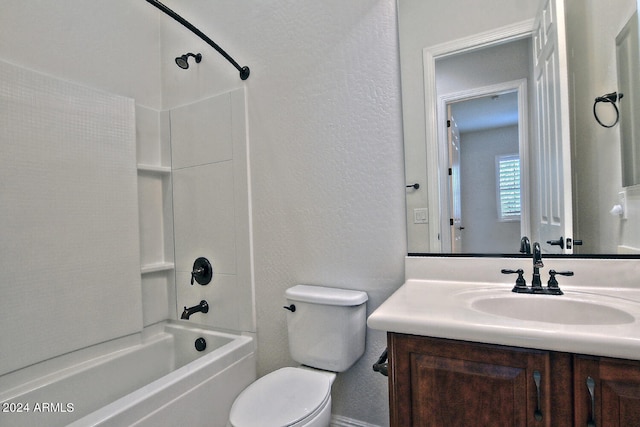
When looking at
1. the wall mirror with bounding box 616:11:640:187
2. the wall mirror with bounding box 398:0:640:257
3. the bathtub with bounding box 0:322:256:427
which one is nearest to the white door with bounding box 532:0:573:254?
the wall mirror with bounding box 398:0:640:257

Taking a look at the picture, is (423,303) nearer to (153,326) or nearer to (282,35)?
(282,35)

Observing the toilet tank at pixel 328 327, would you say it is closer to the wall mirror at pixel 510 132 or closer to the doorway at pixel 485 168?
the wall mirror at pixel 510 132

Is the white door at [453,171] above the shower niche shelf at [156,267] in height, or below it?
above

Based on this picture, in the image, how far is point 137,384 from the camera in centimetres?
175

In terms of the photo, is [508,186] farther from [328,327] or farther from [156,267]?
[156,267]

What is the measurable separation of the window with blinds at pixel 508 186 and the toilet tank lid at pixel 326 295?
0.69 m

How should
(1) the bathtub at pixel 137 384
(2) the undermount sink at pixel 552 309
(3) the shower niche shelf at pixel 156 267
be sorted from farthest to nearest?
(3) the shower niche shelf at pixel 156 267
(1) the bathtub at pixel 137 384
(2) the undermount sink at pixel 552 309

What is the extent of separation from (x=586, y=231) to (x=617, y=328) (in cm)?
55

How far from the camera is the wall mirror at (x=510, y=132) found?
1148 millimetres

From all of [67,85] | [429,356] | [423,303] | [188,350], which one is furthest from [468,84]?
[188,350]

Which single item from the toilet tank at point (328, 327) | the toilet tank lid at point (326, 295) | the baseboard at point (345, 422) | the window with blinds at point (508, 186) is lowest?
the baseboard at point (345, 422)

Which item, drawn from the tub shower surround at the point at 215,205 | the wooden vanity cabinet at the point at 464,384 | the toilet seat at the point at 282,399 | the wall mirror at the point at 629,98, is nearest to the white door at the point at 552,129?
the wall mirror at the point at 629,98

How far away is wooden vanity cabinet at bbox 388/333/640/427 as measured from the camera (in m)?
0.70

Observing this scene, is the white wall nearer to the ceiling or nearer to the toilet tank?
the toilet tank
